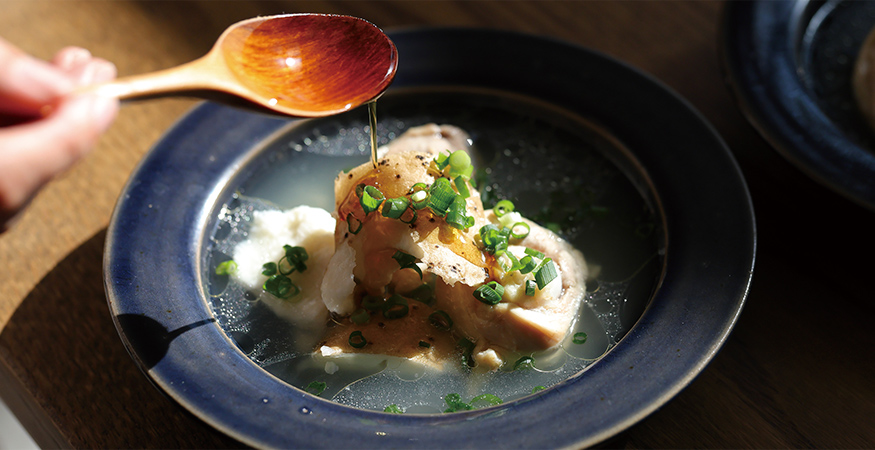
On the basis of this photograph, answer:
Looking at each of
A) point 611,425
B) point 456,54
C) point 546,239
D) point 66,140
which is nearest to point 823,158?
point 546,239

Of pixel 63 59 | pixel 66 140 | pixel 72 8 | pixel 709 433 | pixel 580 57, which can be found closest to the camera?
pixel 66 140

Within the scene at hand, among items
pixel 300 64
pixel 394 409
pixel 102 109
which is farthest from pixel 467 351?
pixel 102 109

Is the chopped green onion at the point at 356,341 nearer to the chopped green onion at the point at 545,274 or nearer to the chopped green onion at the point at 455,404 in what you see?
the chopped green onion at the point at 455,404

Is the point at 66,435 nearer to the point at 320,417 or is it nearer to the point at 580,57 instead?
the point at 320,417

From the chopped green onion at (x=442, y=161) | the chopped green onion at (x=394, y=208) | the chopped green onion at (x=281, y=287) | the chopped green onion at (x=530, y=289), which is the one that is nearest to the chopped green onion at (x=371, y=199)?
the chopped green onion at (x=394, y=208)

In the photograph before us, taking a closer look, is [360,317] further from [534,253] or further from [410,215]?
[534,253]

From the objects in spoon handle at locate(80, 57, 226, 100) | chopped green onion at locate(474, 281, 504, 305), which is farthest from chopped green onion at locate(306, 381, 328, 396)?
spoon handle at locate(80, 57, 226, 100)

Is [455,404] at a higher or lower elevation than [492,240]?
lower
